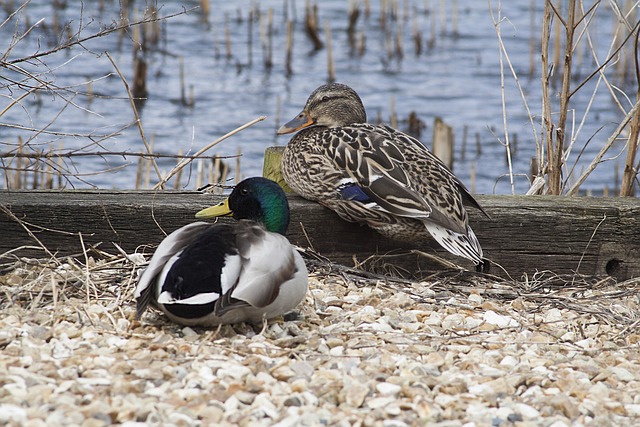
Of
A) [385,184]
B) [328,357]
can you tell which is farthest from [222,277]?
[385,184]

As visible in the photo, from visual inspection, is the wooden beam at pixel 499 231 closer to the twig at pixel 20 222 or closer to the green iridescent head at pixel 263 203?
the twig at pixel 20 222

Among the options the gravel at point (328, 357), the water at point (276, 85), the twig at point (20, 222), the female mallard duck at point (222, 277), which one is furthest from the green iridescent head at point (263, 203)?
the water at point (276, 85)

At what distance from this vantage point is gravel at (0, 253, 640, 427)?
296 cm

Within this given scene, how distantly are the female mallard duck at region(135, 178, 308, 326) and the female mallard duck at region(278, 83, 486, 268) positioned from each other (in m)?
0.73

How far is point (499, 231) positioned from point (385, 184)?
2.04ft

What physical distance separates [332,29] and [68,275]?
11449 mm

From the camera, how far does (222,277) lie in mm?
3488

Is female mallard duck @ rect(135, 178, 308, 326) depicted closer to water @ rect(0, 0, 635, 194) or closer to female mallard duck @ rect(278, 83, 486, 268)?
female mallard duck @ rect(278, 83, 486, 268)

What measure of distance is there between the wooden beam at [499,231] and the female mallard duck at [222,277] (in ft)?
2.31

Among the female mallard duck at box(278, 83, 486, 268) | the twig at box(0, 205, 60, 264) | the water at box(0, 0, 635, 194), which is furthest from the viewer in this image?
the water at box(0, 0, 635, 194)

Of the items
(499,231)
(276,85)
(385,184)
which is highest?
(385,184)

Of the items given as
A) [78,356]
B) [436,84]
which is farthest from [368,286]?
[436,84]

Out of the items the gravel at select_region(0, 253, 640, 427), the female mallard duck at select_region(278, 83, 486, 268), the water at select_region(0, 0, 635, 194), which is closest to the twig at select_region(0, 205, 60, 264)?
the gravel at select_region(0, 253, 640, 427)

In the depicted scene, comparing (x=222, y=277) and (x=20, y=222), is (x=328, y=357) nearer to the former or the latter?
(x=222, y=277)
